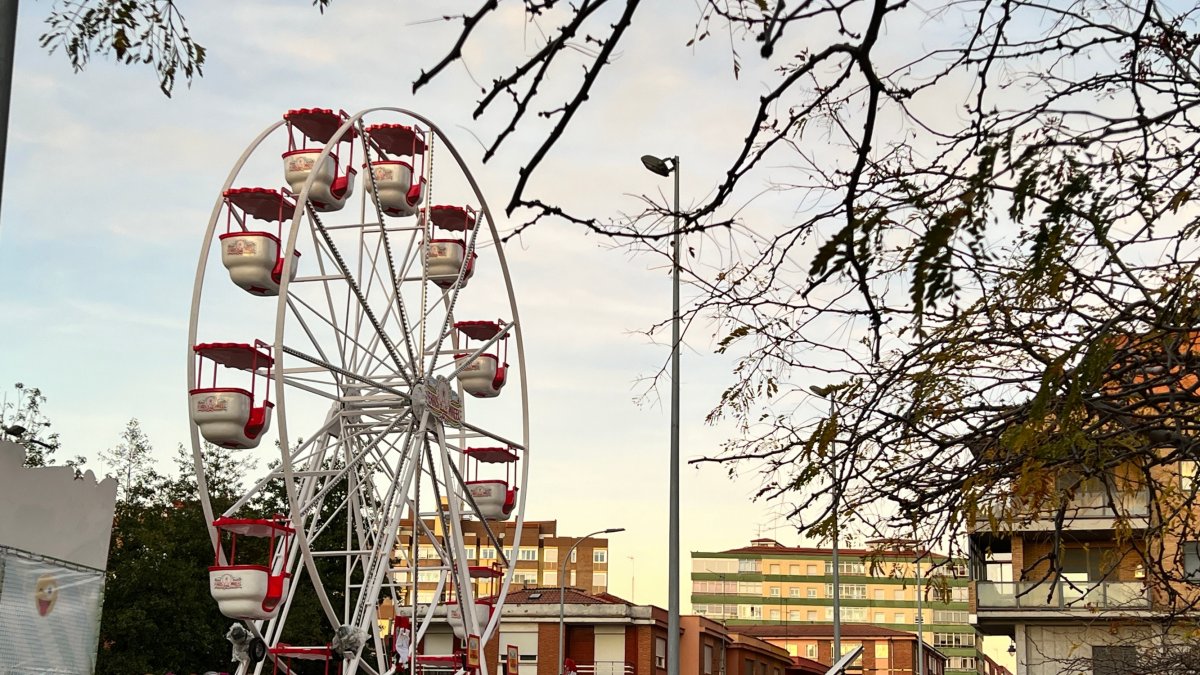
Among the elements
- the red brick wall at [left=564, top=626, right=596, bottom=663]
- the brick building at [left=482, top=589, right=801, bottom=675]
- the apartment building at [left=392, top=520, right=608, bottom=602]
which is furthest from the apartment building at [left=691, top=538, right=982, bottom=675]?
the red brick wall at [left=564, top=626, right=596, bottom=663]

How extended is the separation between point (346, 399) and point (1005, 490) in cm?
1911

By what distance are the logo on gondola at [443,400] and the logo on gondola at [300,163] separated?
4.46m

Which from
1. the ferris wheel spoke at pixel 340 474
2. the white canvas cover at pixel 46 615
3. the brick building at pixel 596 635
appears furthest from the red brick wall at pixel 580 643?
the white canvas cover at pixel 46 615

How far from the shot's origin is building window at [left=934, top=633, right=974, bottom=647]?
11331 centimetres

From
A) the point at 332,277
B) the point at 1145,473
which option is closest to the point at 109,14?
the point at 1145,473

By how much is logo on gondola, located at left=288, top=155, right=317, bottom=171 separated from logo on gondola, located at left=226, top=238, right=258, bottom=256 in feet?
9.13

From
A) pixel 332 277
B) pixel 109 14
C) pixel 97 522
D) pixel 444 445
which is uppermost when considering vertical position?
pixel 332 277

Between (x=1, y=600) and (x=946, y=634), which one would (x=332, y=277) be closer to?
(x=1, y=600)

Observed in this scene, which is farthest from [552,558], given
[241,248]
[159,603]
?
[241,248]

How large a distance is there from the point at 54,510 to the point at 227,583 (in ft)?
31.1

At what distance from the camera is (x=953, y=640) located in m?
114

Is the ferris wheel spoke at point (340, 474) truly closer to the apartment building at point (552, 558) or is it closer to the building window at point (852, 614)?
the apartment building at point (552, 558)

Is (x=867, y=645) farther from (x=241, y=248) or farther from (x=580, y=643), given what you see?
(x=241, y=248)

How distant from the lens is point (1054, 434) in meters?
6.42
